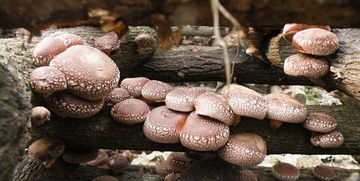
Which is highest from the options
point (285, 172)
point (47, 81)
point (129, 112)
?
point (47, 81)

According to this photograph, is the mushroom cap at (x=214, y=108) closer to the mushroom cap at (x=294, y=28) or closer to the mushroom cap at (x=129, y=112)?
A: the mushroom cap at (x=129, y=112)

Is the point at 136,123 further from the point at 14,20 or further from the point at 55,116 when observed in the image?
the point at 14,20

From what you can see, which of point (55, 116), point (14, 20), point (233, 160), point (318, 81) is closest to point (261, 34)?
point (318, 81)

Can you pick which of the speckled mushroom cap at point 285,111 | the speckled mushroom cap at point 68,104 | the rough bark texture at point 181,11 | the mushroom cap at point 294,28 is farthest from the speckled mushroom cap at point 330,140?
the speckled mushroom cap at point 68,104

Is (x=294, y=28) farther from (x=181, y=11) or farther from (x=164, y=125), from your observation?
(x=181, y=11)

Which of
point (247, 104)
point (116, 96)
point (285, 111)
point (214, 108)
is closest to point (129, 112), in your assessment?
point (116, 96)

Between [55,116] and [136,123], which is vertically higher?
[55,116]

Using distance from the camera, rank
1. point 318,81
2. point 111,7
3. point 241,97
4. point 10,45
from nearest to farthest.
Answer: point 111,7
point 10,45
point 241,97
point 318,81
